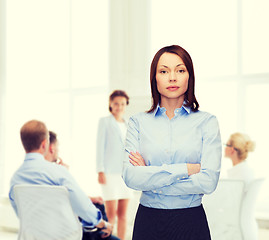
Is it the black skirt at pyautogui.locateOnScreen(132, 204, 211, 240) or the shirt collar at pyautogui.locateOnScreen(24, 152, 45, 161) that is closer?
the black skirt at pyautogui.locateOnScreen(132, 204, 211, 240)

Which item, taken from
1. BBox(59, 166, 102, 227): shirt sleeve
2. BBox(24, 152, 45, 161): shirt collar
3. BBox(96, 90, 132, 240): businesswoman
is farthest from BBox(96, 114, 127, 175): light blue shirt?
BBox(59, 166, 102, 227): shirt sleeve

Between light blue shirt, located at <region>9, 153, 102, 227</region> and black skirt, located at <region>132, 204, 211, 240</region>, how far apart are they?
1.04m

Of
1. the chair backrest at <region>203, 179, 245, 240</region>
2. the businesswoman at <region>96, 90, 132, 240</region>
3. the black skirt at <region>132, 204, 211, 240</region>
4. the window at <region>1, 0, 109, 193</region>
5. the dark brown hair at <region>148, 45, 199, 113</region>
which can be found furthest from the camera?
the window at <region>1, 0, 109, 193</region>

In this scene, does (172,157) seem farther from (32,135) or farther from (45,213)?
(32,135)

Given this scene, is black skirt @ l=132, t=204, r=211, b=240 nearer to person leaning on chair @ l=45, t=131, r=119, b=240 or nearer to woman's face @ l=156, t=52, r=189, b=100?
woman's face @ l=156, t=52, r=189, b=100

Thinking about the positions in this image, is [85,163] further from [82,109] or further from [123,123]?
[123,123]

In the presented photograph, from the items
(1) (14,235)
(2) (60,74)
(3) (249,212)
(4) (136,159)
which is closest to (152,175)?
(4) (136,159)

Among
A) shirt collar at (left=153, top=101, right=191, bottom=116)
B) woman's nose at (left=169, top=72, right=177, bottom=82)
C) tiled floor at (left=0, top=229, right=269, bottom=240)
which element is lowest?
tiled floor at (left=0, top=229, right=269, bottom=240)

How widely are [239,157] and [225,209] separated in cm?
137

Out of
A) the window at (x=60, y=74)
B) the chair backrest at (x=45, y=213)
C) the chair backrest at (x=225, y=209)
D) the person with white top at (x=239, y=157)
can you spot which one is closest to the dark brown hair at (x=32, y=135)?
the chair backrest at (x=45, y=213)

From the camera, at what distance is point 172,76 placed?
179 cm

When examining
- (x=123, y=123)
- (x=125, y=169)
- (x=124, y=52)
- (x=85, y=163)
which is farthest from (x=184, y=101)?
(x=85, y=163)

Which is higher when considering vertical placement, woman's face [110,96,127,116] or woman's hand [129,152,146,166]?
woman's face [110,96,127,116]

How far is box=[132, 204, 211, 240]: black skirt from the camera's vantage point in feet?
5.57
